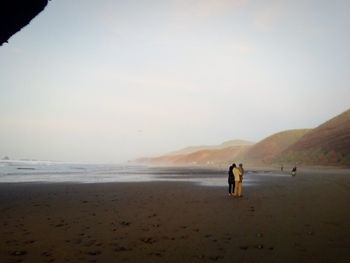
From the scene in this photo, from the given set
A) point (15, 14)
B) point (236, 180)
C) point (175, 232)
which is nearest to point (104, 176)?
point (236, 180)

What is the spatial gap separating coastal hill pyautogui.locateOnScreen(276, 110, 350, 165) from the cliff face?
8319cm

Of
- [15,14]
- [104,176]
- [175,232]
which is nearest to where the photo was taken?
[15,14]

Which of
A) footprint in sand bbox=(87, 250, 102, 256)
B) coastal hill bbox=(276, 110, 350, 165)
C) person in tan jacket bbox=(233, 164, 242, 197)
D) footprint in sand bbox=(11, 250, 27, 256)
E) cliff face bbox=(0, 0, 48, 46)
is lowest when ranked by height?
footprint in sand bbox=(87, 250, 102, 256)

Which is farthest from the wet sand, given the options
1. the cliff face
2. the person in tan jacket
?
the cliff face

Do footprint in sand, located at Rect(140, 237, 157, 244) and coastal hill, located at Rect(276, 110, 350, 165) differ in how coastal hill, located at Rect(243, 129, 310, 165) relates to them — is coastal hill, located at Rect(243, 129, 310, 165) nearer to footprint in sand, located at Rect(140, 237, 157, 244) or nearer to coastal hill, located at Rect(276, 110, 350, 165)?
coastal hill, located at Rect(276, 110, 350, 165)

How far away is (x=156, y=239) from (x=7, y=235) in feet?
14.2

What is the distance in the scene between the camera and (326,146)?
9488 centimetres

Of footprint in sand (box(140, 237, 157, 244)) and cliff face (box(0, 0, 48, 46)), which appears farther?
footprint in sand (box(140, 237, 157, 244))

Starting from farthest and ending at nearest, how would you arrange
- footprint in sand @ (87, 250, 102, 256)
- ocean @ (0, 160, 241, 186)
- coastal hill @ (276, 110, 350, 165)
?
coastal hill @ (276, 110, 350, 165) < ocean @ (0, 160, 241, 186) < footprint in sand @ (87, 250, 102, 256)

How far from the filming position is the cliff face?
16.6 feet

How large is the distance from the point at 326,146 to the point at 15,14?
101 meters

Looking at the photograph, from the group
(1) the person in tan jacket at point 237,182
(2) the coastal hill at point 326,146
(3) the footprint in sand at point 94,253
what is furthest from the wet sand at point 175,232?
(2) the coastal hill at point 326,146

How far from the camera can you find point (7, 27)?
5.43m

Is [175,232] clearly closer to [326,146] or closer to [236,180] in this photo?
[236,180]
